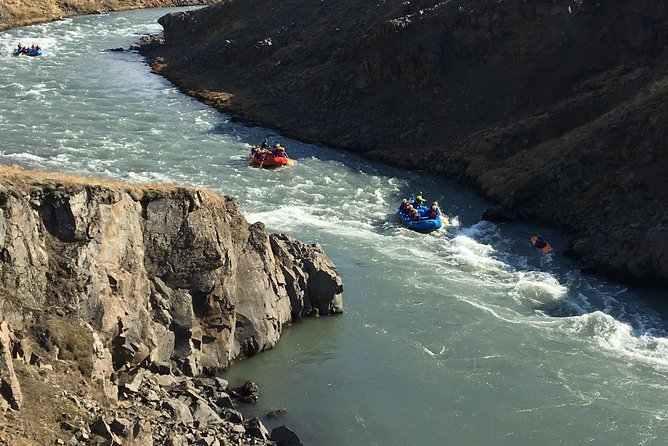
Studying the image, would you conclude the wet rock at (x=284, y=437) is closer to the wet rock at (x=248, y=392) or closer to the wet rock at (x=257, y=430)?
the wet rock at (x=257, y=430)

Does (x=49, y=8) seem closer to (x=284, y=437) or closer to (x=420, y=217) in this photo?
(x=420, y=217)

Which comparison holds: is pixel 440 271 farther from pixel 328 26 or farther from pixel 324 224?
pixel 328 26

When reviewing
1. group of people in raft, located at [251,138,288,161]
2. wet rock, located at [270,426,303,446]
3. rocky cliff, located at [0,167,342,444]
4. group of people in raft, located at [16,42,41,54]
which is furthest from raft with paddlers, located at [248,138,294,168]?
group of people in raft, located at [16,42,41,54]

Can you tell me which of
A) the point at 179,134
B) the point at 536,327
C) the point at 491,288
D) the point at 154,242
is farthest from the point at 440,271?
the point at 179,134

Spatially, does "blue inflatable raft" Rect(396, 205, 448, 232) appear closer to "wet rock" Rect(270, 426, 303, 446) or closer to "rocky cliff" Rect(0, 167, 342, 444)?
"rocky cliff" Rect(0, 167, 342, 444)

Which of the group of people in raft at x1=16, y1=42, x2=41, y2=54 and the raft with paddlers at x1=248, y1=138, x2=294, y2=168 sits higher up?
Answer: the group of people in raft at x1=16, y1=42, x2=41, y2=54

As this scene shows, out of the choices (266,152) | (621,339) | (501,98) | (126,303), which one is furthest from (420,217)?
(126,303)
